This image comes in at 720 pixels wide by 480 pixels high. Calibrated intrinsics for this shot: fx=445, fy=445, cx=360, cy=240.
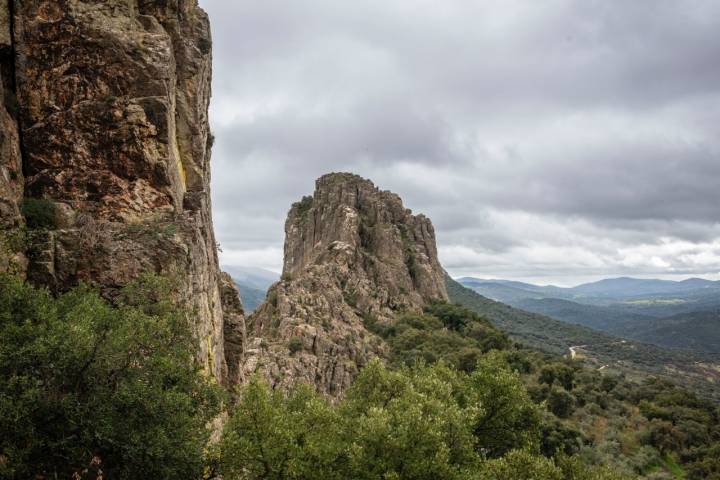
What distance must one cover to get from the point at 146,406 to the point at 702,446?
285ft

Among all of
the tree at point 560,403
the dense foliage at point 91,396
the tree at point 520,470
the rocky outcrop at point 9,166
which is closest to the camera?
the dense foliage at point 91,396

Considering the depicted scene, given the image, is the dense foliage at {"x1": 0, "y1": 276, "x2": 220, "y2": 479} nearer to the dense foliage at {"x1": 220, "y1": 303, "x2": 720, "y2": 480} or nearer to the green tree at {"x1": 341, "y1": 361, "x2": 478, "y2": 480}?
the dense foliage at {"x1": 220, "y1": 303, "x2": 720, "y2": 480}

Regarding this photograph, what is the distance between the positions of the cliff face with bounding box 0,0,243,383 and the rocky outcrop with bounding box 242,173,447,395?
31945mm

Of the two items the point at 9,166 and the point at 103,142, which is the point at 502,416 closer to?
the point at 103,142

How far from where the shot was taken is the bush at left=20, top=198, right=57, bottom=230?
88.3 ft

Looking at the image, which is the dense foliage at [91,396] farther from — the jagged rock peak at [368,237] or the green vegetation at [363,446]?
the jagged rock peak at [368,237]

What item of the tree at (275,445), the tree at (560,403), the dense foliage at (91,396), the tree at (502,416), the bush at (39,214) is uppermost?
the bush at (39,214)

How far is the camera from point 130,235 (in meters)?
28.4

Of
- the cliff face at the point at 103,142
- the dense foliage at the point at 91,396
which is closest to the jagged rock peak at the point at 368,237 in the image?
the cliff face at the point at 103,142

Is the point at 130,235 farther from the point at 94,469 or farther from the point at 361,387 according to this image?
the point at 361,387

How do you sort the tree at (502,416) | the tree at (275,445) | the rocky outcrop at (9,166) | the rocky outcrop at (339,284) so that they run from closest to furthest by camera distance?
the tree at (275,445) → the rocky outcrop at (9,166) → the tree at (502,416) → the rocky outcrop at (339,284)

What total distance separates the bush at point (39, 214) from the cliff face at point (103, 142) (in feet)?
1.38

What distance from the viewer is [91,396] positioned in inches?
744

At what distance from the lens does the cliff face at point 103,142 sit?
2780cm
